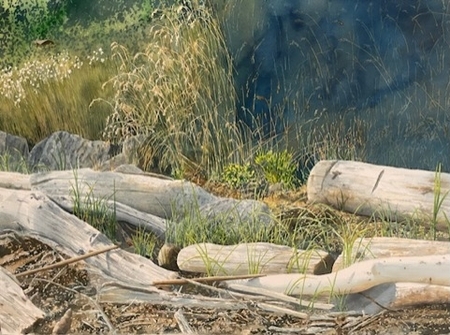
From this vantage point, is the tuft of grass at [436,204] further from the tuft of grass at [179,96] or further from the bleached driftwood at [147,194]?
the tuft of grass at [179,96]

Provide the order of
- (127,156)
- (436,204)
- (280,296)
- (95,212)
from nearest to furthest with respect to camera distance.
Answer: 1. (280,296)
2. (436,204)
3. (95,212)
4. (127,156)

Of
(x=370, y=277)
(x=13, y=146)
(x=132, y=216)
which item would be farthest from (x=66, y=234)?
(x=370, y=277)

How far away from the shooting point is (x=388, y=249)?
12.2 ft

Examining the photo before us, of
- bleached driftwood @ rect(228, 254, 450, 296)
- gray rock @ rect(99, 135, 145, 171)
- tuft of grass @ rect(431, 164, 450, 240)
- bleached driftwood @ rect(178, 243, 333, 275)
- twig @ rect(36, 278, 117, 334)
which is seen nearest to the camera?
bleached driftwood @ rect(228, 254, 450, 296)

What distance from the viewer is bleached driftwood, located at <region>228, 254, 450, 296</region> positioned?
3482 millimetres

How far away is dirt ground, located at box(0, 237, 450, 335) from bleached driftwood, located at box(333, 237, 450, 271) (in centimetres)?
25

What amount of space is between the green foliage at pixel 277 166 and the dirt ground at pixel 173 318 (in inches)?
33.9

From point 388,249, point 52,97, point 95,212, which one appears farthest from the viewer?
point 52,97

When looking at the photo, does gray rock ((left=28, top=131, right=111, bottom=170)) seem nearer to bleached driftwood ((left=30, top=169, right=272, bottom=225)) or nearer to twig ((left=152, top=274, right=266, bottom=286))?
bleached driftwood ((left=30, top=169, right=272, bottom=225))

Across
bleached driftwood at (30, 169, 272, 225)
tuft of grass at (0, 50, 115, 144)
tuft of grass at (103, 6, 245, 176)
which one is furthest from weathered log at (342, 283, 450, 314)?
tuft of grass at (0, 50, 115, 144)

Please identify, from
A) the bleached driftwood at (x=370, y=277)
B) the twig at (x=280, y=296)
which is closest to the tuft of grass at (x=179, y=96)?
the twig at (x=280, y=296)

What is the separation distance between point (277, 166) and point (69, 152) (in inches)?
38.8

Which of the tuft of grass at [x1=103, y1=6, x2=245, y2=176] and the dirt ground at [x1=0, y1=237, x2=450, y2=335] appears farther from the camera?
the tuft of grass at [x1=103, y1=6, x2=245, y2=176]

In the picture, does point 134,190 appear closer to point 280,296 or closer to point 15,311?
point 15,311
